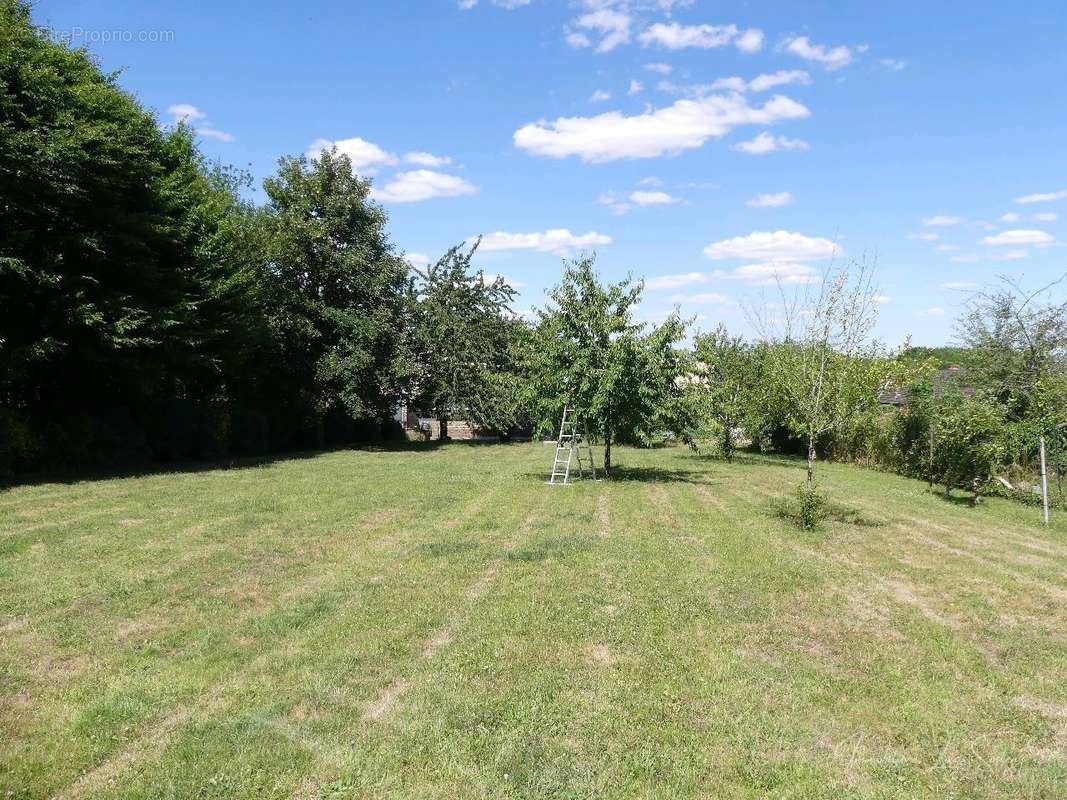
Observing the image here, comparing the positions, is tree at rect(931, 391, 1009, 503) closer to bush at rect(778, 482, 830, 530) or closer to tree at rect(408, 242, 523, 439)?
bush at rect(778, 482, 830, 530)

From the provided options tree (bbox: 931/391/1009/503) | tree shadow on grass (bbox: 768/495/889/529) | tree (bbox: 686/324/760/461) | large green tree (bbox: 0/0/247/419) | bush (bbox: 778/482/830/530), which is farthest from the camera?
tree (bbox: 686/324/760/461)

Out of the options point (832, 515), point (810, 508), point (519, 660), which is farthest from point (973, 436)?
point (519, 660)

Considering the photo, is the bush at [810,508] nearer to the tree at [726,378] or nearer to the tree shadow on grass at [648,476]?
the tree shadow on grass at [648,476]

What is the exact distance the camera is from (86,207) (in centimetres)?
1570

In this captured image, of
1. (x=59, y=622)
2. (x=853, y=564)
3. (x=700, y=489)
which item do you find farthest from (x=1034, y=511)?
(x=59, y=622)

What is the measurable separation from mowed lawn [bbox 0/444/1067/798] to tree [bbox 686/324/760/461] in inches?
520

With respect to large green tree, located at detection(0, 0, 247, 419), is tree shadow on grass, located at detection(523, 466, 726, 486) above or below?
below

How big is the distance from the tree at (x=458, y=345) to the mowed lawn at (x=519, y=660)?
62.4ft

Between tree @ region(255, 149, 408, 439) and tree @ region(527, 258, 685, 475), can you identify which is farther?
tree @ region(255, 149, 408, 439)

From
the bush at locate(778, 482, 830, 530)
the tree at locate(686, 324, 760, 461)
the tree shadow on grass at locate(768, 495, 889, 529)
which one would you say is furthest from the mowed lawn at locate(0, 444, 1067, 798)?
the tree at locate(686, 324, 760, 461)

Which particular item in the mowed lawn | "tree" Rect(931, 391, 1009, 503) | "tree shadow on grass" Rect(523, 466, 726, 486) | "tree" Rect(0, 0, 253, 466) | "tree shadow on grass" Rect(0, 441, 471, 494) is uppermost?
"tree" Rect(0, 0, 253, 466)

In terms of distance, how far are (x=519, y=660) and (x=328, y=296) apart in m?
24.9

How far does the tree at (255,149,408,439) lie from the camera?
2627cm

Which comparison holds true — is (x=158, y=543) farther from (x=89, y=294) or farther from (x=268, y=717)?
(x=89, y=294)
